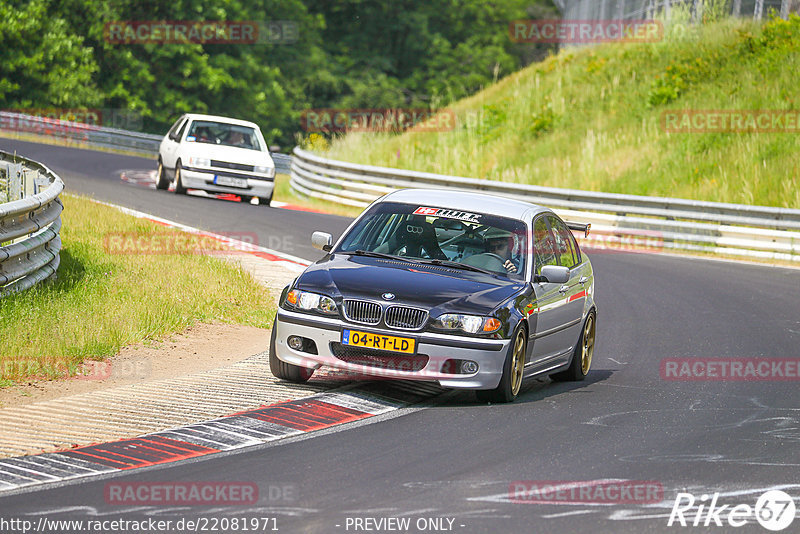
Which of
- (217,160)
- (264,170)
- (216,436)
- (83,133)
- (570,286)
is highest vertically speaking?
(570,286)

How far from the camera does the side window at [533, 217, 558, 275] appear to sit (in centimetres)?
988

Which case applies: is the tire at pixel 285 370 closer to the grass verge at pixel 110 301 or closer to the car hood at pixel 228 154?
the grass verge at pixel 110 301

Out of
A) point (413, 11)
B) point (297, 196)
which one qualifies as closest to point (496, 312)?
point (297, 196)

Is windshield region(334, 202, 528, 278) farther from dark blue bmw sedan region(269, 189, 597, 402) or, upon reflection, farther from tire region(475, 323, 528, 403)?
tire region(475, 323, 528, 403)

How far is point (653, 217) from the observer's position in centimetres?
2491

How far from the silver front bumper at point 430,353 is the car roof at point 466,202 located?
5.34ft

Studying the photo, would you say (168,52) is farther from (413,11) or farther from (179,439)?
(179,439)

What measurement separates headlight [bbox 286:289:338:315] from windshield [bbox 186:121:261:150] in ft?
55.0

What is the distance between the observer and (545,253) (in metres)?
10.1

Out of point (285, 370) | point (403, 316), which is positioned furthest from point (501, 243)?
point (285, 370)

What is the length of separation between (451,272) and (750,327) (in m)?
5.93

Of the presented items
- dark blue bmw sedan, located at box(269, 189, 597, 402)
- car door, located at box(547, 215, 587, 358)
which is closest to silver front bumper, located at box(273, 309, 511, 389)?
dark blue bmw sedan, located at box(269, 189, 597, 402)

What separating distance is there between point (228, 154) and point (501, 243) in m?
15.8

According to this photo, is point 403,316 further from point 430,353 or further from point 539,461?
point 539,461
